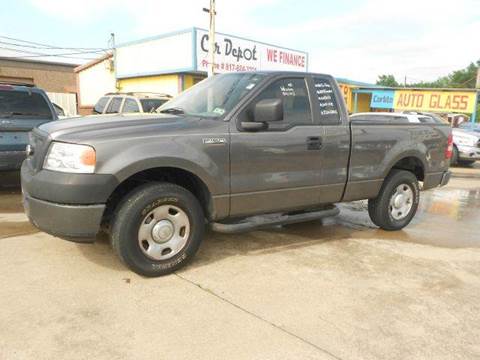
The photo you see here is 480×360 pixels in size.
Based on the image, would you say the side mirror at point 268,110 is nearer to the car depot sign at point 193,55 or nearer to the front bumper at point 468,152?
the front bumper at point 468,152

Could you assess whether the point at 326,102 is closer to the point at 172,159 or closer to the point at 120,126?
the point at 172,159

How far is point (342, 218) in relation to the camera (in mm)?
6309

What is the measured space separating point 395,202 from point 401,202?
121mm

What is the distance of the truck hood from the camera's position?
11.3 feet

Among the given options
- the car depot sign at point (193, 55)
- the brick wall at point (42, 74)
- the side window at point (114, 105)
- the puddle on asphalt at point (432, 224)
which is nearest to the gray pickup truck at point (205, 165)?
the puddle on asphalt at point (432, 224)

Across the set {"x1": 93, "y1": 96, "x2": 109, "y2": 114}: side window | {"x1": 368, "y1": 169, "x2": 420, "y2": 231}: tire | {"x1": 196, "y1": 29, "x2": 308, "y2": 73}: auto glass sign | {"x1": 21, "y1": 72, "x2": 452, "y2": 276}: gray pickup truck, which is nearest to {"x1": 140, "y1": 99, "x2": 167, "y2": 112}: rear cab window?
{"x1": 93, "y1": 96, "x2": 109, "y2": 114}: side window

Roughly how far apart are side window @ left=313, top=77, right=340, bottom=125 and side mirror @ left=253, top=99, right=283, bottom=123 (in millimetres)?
889

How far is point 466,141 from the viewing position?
14.0 m

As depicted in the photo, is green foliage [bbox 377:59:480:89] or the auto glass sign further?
green foliage [bbox 377:59:480:89]

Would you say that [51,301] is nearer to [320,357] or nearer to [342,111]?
[320,357]

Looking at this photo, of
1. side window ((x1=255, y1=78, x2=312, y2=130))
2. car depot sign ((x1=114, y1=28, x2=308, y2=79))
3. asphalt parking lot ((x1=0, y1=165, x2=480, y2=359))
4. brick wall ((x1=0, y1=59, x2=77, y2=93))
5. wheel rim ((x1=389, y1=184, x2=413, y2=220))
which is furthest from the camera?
brick wall ((x1=0, y1=59, x2=77, y2=93))

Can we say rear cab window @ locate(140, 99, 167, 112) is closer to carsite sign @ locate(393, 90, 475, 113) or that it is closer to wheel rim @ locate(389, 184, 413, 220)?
wheel rim @ locate(389, 184, 413, 220)

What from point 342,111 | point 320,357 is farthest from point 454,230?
point 320,357

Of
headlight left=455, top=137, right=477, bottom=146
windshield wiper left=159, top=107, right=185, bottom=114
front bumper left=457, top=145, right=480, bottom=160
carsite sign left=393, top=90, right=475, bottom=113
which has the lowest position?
front bumper left=457, top=145, right=480, bottom=160
